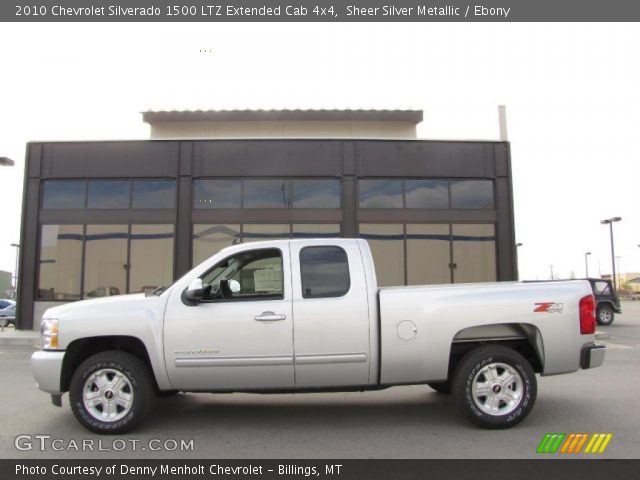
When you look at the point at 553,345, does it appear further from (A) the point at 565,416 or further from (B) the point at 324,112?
(B) the point at 324,112

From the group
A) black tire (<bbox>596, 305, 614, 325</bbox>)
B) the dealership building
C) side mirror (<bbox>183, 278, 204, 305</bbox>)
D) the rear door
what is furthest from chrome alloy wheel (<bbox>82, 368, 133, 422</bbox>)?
black tire (<bbox>596, 305, 614, 325</bbox>)

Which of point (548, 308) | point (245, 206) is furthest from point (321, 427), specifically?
point (245, 206)

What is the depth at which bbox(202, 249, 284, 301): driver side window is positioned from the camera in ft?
17.4

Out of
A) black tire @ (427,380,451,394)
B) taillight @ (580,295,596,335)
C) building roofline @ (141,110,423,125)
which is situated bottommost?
black tire @ (427,380,451,394)

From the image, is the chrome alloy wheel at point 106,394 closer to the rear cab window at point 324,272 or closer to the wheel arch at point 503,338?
the rear cab window at point 324,272

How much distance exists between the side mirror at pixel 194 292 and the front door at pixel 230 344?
2.6 inches

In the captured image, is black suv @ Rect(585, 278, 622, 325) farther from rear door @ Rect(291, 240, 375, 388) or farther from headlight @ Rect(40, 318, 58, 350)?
headlight @ Rect(40, 318, 58, 350)

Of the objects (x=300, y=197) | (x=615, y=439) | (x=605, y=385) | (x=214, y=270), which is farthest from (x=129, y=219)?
(x=615, y=439)

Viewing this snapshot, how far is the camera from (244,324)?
201 inches

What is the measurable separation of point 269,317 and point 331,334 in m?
0.61

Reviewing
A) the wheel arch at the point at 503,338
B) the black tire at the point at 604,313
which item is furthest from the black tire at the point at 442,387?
the black tire at the point at 604,313

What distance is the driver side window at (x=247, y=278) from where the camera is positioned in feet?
17.4

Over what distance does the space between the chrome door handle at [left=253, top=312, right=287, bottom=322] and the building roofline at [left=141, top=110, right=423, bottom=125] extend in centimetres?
1424
